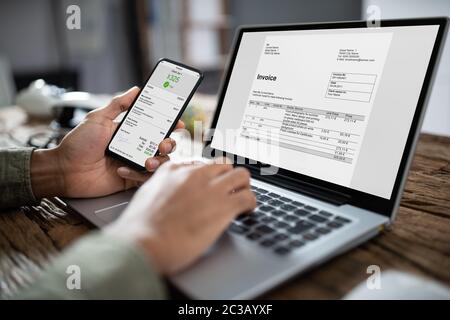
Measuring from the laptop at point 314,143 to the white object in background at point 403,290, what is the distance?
5 centimetres

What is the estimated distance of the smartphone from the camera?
648 millimetres

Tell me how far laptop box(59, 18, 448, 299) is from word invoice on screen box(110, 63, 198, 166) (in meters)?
0.08

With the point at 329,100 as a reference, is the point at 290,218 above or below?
below

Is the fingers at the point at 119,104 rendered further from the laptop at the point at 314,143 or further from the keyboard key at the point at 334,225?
the keyboard key at the point at 334,225

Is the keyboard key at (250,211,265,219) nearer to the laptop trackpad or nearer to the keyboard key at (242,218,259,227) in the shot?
the keyboard key at (242,218,259,227)

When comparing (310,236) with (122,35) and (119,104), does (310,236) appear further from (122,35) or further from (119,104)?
(122,35)

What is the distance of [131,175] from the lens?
0.64 meters

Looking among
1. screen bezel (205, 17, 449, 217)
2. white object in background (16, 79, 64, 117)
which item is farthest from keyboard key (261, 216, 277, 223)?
white object in background (16, 79, 64, 117)

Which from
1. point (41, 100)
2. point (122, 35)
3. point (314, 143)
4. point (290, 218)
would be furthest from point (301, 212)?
point (122, 35)

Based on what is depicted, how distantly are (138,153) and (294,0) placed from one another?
3.12 meters

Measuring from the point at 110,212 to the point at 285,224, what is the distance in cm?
26

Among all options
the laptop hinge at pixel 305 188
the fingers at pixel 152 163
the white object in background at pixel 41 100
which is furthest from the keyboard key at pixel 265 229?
the white object in background at pixel 41 100
